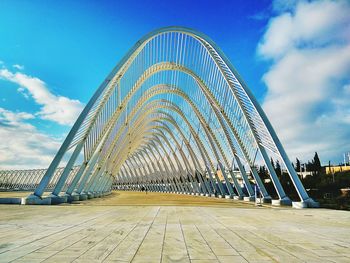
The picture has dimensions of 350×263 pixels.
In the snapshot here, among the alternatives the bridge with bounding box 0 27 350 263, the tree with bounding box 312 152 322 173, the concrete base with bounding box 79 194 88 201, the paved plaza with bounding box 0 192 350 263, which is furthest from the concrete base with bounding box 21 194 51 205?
the tree with bounding box 312 152 322 173

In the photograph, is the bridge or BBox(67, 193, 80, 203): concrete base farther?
BBox(67, 193, 80, 203): concrete base

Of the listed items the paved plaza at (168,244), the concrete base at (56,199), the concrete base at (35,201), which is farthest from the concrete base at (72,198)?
the paved plaza at (168,244)

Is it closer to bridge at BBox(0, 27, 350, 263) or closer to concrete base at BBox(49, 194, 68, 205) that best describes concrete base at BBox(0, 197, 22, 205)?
bridge at BBox(0, 27, 350, 263)

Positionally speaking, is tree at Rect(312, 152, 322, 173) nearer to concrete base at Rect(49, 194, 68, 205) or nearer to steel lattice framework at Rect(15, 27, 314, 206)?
steel lattice framework at Rect(15, 27, 314, 206)

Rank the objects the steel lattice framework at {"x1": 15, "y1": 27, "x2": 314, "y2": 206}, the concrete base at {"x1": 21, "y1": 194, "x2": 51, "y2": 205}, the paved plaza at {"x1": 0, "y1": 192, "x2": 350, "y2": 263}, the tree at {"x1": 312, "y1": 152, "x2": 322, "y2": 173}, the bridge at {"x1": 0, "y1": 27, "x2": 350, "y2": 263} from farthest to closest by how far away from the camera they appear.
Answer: the tree at {"x1": 312, "y1": 152, "x2": 322, "y2": 173} < the steel lattice framework at {"x1": 15, "y1": 27, "x2": 314, "y2": 206} < the concrete base at {"x1": 21, "y1": 194, "x2": 51, "y2": 205} < the bridge at {"x1": 0, "y1": 27, "x2": 350, "y2": 263} < the paved plaza at {"x1": 0, "y1": 192, "x2": 350, "y2": 263}

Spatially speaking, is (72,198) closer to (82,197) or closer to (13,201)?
(82,197)

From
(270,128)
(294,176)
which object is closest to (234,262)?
(294,176)

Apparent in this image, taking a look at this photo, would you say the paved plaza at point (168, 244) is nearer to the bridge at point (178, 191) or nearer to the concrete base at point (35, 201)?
the bridge at point (178, 191)

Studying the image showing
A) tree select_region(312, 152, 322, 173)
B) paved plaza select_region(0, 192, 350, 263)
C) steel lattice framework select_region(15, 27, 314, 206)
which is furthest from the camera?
tree select_region(312, 152, 322, 173)

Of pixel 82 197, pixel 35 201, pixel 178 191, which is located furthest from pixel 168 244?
pixel 178 191

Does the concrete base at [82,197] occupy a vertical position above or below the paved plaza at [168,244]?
above

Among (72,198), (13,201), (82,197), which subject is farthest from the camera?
(82,197)

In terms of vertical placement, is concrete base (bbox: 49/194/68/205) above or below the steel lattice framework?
below

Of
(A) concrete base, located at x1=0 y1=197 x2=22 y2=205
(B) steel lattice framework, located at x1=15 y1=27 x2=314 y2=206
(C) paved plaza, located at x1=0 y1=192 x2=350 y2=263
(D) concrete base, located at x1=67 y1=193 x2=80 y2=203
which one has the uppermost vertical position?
(B) steel lattice framework, located at x1=15 y1=27 x2=314 y2=206
